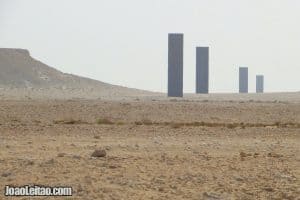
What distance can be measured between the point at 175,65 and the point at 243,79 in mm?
64483

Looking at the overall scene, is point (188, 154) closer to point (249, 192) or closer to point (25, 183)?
point (249, 192)

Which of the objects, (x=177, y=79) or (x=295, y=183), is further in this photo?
(x=177, y=79)

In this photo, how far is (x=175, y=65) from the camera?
84500 millimetres

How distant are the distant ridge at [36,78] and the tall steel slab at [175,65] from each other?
27.8 meters

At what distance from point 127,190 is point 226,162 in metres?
3.79

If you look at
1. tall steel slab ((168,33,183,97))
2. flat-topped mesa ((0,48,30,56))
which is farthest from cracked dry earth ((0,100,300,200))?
flat-topped mesa ((0,48,30,56))

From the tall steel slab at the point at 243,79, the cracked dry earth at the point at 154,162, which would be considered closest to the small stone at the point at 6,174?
the cracked dry earth at the point at 154,162

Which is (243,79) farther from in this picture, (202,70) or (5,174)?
(5,174)

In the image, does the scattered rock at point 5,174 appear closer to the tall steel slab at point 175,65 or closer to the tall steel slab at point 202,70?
the tall steel slab at point 175,65

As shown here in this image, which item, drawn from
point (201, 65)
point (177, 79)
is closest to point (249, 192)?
point (177, 79)

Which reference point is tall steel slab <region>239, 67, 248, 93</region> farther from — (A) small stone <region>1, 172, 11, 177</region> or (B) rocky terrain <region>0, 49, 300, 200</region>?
(A) small stone <region>1, 172, 11, 177</region>

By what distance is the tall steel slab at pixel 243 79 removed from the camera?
477 ft

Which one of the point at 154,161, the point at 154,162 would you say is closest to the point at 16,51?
the point at 154,161

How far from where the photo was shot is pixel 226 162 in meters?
15.2
